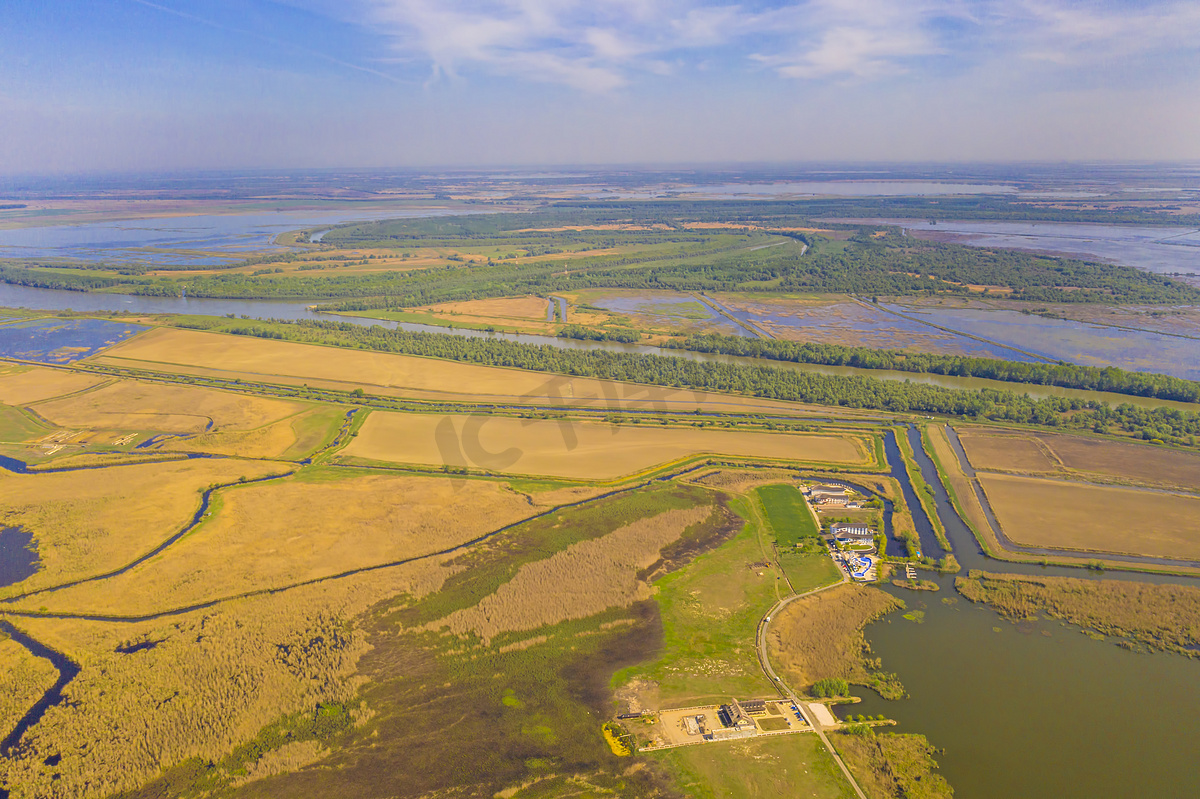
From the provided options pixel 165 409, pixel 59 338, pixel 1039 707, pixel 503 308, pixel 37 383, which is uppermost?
pixel 503 308

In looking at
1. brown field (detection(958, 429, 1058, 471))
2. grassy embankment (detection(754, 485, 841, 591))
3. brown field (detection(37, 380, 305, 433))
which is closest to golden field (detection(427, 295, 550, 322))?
brown field (detection(37, 380, 305, 433))

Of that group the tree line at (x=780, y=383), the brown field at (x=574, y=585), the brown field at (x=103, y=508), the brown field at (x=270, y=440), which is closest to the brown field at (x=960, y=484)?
the tree line at (x=780, y=383)

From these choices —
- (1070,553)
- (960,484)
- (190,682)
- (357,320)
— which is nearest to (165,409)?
(190,682)

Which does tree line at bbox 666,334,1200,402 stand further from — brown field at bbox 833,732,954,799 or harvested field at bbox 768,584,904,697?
brown field at bbox 833,732,954,799

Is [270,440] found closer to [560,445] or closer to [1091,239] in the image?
[560,445]

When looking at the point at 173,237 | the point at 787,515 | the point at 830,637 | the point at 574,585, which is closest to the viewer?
the point at 830,637

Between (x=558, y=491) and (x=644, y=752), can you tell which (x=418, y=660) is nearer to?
(x=644, y=752)

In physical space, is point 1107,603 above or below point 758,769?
above
